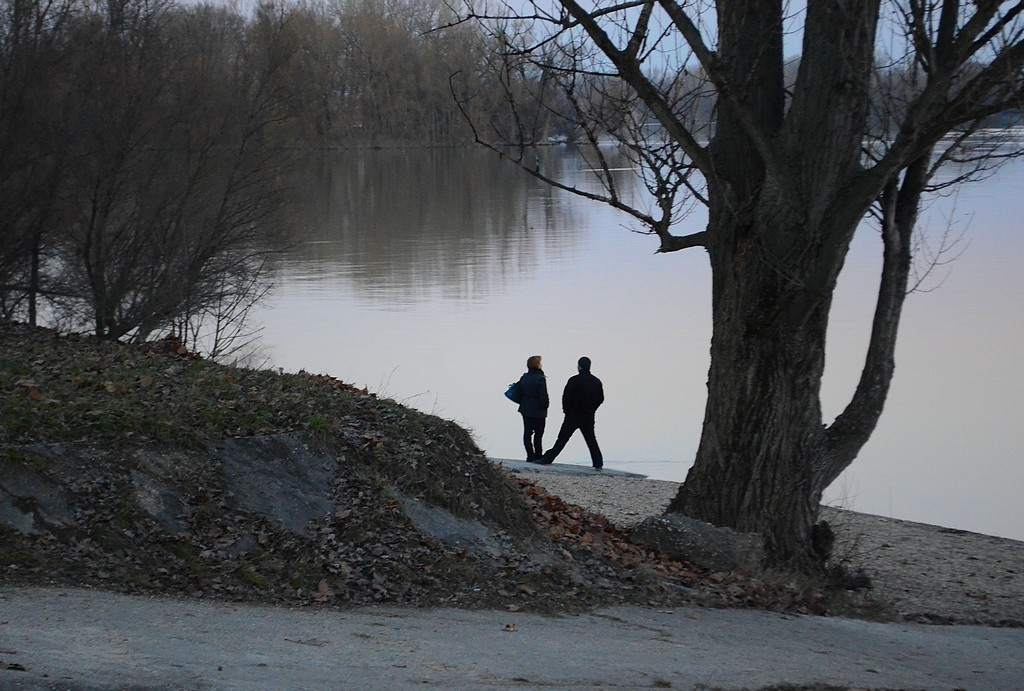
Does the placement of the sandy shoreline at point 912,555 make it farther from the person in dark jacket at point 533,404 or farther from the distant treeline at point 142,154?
the distant treeline at point 142,154

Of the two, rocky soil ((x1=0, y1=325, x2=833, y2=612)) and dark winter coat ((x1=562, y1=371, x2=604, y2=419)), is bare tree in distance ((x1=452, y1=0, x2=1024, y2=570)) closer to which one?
rocky soil ((x1=0, y1=325, x2=833, y2=612))

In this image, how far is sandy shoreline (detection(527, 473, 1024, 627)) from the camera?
11141mm

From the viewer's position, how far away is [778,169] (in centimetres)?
1012

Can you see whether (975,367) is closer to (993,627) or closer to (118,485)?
(993,627)

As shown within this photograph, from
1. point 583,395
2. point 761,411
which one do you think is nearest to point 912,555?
point 761,411

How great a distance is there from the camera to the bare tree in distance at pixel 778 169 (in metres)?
9.91

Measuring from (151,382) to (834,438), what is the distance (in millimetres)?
6344

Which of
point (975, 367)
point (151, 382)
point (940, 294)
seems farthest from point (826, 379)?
point (151, 382)

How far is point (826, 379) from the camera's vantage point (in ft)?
77.4

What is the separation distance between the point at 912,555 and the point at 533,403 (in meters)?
6.20

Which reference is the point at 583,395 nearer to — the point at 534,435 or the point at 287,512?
the point at 534,435

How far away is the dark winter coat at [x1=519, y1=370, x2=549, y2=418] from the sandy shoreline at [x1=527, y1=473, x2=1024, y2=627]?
4.88ft

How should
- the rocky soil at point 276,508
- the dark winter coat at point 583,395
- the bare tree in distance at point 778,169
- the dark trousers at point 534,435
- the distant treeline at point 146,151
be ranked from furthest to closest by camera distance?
the dark trousers at point 534,435 → the dark winter coat at point 583,395 → the distant treeline at point 146,151 → the bare tree in distance at point 778,169 → the rocky soil at point 276,508

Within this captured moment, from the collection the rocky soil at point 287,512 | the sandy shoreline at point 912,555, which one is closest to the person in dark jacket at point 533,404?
the sandy shoreline at point 912,555
